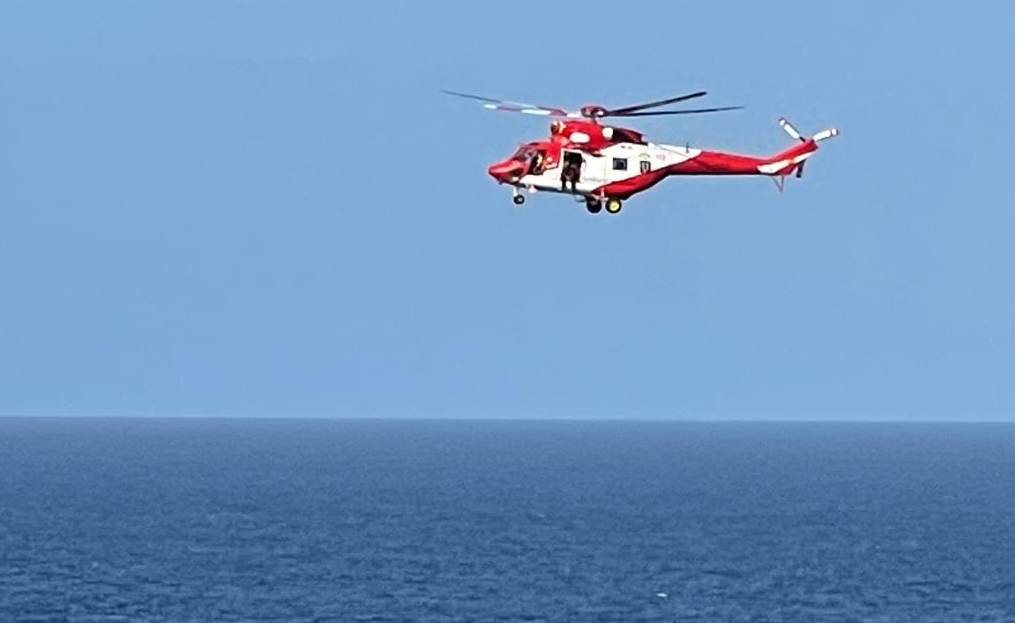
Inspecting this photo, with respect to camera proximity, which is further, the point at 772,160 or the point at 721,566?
the point at 721,566

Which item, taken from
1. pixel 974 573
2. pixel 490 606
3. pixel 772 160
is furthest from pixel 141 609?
pixel 772 160

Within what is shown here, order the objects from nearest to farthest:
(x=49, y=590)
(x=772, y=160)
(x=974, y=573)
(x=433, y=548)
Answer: (x=772, y=160) → (x=49, y=590) → (x=974, y=573) → (x=433, y=548)

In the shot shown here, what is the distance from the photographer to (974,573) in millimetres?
178250

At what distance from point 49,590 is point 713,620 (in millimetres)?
51272

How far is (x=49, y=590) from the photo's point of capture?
6289 inches

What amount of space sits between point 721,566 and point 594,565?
11316 millimetres

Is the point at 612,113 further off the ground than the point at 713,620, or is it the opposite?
the point at 612,113

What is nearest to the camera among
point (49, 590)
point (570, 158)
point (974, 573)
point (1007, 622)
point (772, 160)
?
point (570, 158)

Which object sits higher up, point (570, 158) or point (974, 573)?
point (570, 158)

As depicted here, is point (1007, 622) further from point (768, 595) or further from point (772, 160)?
point (772, 160)

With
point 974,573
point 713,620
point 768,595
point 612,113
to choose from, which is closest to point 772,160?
point 612,113

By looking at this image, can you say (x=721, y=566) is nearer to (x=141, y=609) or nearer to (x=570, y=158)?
(x=141, y=609)

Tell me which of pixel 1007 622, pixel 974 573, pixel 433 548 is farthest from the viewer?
pixel 433 548

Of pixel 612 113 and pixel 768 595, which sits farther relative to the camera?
pixel 768 595
